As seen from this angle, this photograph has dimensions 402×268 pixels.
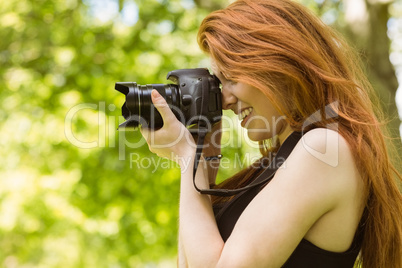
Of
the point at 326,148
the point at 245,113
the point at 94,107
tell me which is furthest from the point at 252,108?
the point at 94,107

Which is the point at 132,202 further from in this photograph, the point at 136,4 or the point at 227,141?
the point at 136,4

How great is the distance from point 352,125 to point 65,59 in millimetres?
3383

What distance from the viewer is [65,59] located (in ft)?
13.9

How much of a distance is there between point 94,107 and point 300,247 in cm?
302

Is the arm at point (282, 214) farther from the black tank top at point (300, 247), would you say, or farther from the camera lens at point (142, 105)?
the camera lens at point (142, 105)

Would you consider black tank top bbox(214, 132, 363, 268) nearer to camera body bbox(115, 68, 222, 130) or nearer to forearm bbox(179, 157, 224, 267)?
forearm bbox(179, 157, 224, 267)

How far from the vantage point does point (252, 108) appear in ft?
4.55

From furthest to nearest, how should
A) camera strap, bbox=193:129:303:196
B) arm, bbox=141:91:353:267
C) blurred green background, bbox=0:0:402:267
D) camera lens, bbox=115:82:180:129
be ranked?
blurred green background, bbox=0:0:402:267 < camera lens, bbox=115:82:180:129 < camera strap, bbox=193:129:303:196 < arm, bbox=141:91:353:267

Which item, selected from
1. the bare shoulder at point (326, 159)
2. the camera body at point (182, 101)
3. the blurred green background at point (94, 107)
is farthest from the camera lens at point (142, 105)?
the blurred green background at point (94, 107)

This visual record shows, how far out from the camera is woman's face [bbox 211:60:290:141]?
4.43ft

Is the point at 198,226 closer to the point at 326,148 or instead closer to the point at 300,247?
the point at 300,247

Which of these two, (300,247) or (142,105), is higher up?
(142,105)

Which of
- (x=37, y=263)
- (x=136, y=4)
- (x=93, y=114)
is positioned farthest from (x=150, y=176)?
(x=37, y=263)

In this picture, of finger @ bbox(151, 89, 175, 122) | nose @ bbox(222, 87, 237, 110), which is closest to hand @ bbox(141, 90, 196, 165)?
finger @ bbox(151, 89, 175, 122)
